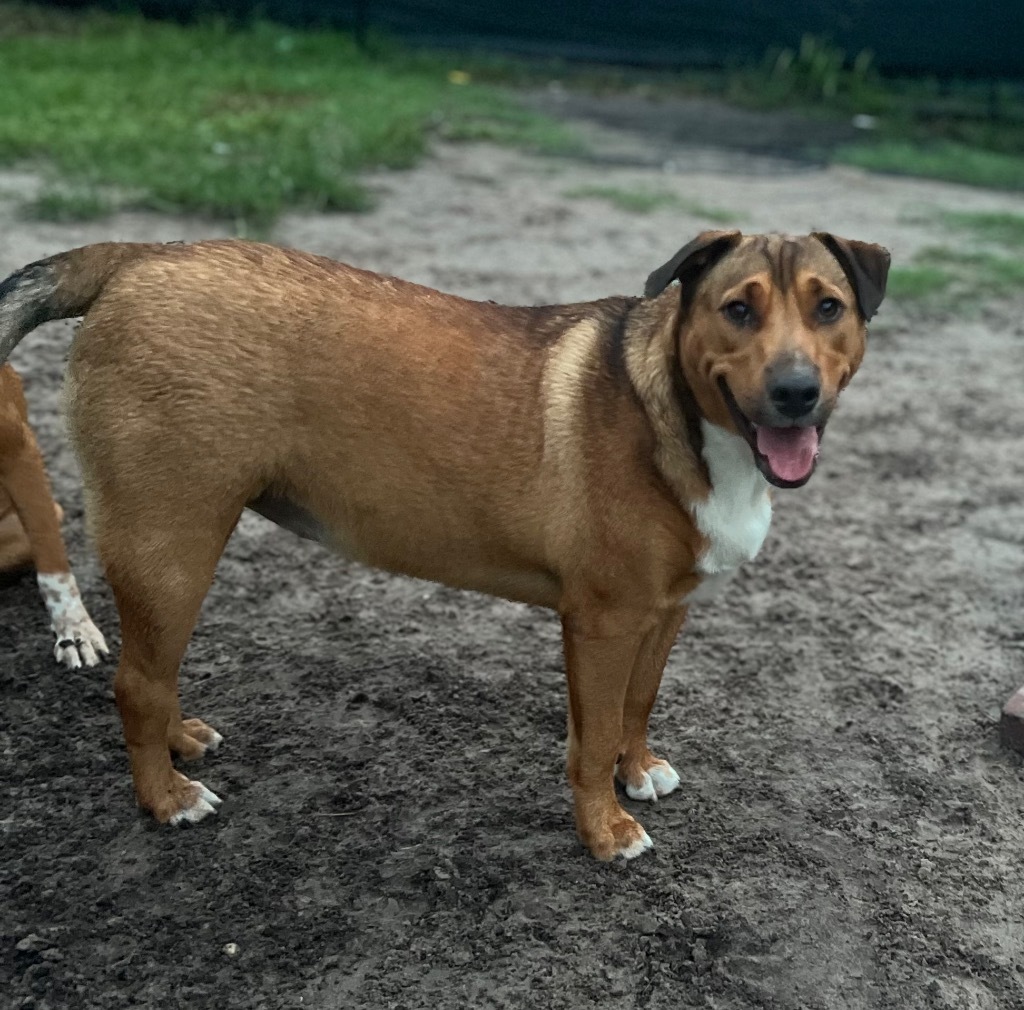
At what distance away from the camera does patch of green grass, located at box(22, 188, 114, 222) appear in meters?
7.36

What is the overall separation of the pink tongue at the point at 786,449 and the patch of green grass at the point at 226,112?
5.84 m

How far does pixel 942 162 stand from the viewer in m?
12.2

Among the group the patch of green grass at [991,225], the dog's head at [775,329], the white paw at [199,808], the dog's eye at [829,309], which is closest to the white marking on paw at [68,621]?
the white paw at [199,808]

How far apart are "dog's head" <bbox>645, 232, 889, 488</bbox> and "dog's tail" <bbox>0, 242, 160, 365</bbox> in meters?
1.31

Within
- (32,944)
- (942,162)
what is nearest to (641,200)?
(942,162)

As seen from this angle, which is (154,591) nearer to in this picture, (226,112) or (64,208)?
(64,208)

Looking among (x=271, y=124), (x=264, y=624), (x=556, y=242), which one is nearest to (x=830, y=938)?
(x=264, y=624)

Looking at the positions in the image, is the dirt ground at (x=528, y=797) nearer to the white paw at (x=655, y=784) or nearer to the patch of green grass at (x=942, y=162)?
the white paw at (x=655, y=784)

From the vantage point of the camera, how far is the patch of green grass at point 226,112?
8.34 metres

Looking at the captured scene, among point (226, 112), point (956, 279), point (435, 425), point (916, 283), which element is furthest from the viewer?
point (226, 112)

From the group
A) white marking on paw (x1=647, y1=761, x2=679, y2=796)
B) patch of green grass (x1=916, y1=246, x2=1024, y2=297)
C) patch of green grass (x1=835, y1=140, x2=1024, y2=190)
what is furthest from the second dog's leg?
patch of green grass (x1=835, y1=140, x2=1024, y2=190)

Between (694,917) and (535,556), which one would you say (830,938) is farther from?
(535,556)

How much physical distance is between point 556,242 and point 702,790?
18.4 ft

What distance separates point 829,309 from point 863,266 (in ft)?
0.53
